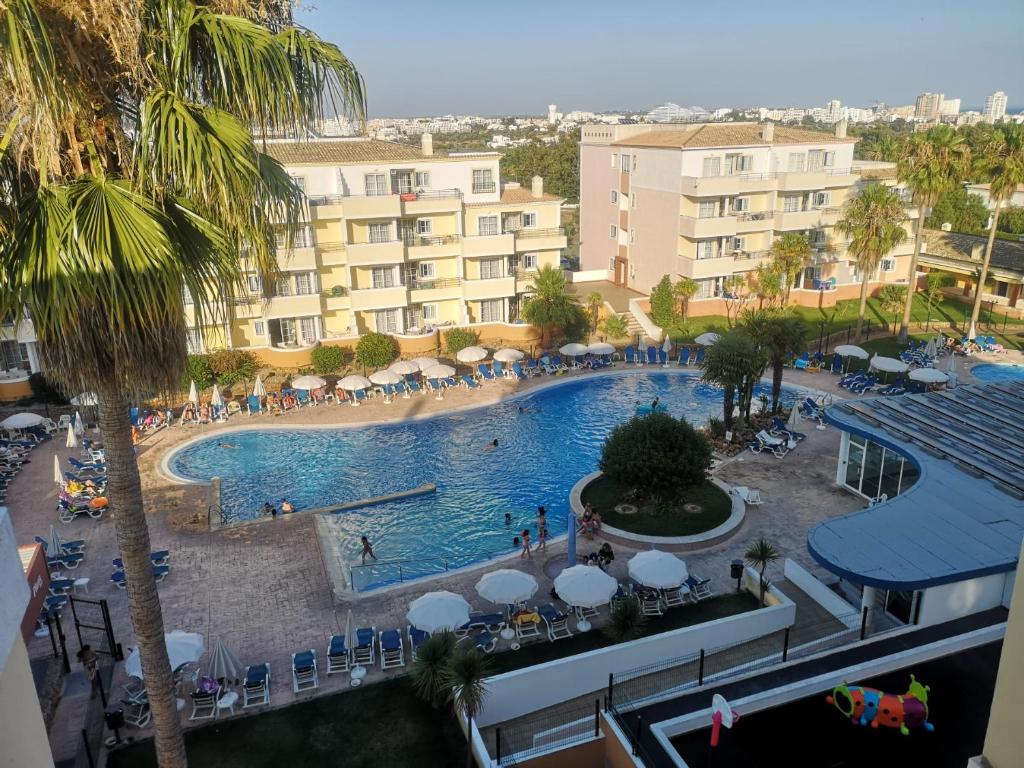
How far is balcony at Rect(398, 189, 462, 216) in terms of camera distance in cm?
3956

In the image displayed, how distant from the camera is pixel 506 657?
16750mm

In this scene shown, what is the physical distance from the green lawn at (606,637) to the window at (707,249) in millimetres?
30389

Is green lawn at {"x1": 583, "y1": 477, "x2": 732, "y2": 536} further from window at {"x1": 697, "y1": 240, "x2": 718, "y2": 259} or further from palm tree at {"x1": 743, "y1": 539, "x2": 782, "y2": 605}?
window at {"x1": 697, "y1": 240, "x2": 718, "y2": 259}

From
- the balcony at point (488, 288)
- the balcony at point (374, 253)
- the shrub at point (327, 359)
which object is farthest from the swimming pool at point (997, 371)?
the shrub at point (327, 359)

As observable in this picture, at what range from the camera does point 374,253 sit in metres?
39.0

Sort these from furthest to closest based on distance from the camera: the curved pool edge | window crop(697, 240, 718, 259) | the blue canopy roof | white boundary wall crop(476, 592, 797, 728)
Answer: window crop(697, 240, 718, 259), the curved pool edge, the blue canopy roof, white boundary wall crop(476, 592, 797, 728)

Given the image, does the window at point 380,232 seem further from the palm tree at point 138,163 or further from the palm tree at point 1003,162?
the palm tree at point 138,163

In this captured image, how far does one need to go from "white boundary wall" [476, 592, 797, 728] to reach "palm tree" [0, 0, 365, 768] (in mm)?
9733

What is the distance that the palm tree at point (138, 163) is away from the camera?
6766mm

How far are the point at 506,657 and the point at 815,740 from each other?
661 cm

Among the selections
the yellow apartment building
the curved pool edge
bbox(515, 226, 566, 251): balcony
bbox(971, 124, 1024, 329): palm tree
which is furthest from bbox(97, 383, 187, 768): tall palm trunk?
bbox(971, 124, 1024, 329): palm tree

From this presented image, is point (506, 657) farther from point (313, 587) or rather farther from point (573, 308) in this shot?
point (573, 308)

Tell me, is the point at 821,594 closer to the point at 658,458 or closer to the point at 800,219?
the point at 658,458

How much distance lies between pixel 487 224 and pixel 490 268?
2.51m
